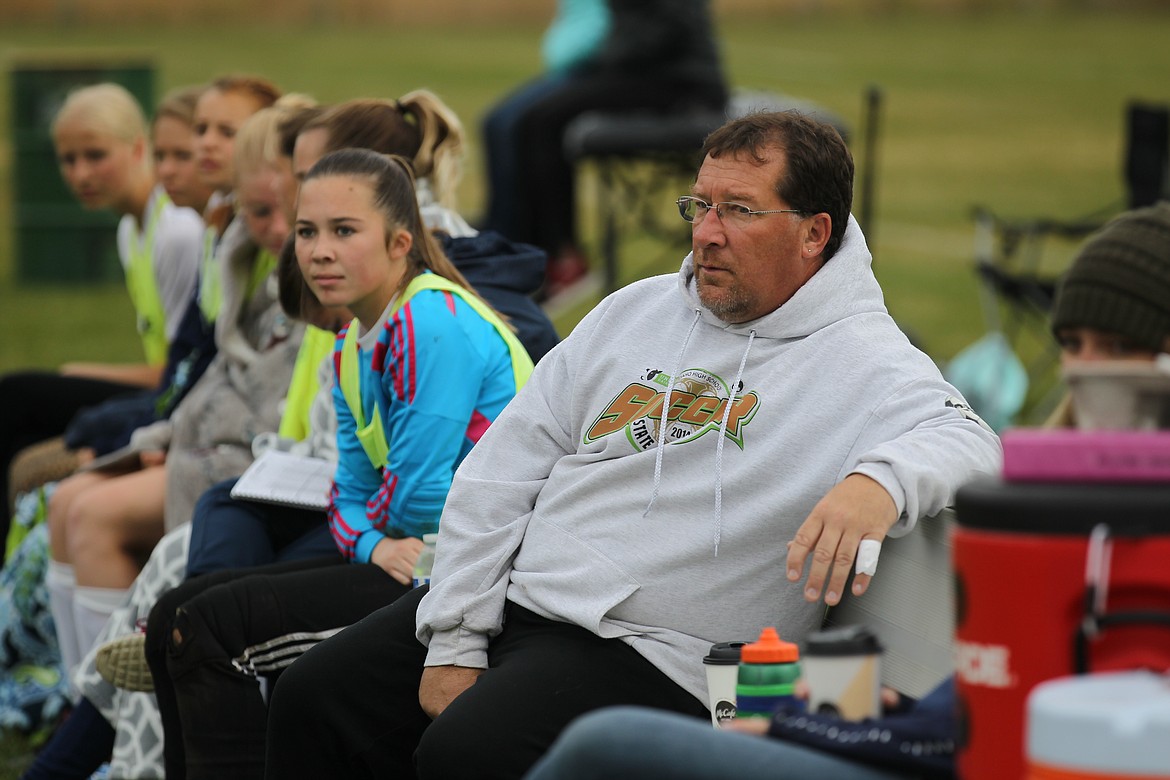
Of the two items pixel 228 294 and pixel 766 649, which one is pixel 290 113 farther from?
pixel 766 649

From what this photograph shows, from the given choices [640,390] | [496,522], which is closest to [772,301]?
[640,390]

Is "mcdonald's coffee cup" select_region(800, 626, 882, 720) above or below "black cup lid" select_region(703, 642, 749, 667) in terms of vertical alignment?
above

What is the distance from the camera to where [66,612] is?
4535 millimetres

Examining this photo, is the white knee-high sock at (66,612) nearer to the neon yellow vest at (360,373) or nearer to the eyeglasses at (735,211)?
the neon yellow vest at (360,373)

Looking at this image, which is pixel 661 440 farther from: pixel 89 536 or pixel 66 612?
pixel 66 612

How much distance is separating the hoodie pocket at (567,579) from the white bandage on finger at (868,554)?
0.47m

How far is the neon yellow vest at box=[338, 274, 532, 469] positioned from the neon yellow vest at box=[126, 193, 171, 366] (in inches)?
85.4

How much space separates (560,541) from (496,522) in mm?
158

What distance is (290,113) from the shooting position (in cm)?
423

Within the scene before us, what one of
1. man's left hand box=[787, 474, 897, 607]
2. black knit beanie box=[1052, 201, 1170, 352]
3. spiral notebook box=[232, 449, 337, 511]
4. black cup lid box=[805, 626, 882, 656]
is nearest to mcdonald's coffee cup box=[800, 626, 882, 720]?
black cup lid box=[805, 626, 882, 656]

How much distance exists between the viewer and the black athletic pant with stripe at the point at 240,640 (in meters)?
3.25

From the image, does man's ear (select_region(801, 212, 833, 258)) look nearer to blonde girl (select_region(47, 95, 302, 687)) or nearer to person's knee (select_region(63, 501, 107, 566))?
blonde girl (select_region(47, 95, 302, 687))

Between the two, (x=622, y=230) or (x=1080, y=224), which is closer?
(x=1080, y=224)

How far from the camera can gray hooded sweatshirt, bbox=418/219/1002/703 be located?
8.59 ft
